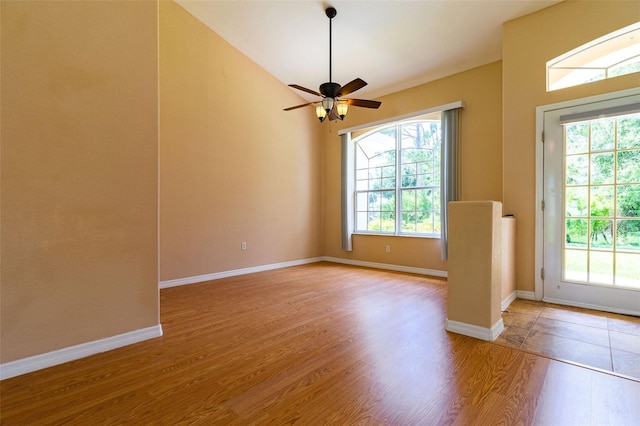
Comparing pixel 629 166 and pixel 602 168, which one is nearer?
pixel 629 166

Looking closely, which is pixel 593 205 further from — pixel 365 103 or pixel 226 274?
pixel 226 274

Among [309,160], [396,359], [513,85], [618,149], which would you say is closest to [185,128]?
[309,160]

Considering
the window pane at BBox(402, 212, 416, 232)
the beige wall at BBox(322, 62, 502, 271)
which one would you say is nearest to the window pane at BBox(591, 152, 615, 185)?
the beige wall at BBox(322, 62, 502, 271)

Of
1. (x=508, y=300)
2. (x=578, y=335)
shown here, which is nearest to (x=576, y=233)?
(x=508, y=300)

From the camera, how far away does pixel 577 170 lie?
10.6 ft

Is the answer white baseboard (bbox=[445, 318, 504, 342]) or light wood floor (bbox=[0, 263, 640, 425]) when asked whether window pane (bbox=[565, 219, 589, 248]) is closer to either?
white baseboard (bbox=[445, 318, 504, 342])

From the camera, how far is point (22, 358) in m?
1.89

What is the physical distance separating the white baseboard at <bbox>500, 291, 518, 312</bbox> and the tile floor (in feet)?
0.17

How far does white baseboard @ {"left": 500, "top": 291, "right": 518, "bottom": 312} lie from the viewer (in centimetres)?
315

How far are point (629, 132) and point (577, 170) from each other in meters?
0.52

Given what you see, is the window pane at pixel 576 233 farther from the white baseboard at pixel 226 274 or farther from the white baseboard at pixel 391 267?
the white baseboard at pixel 226 274

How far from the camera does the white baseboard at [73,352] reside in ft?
6.08

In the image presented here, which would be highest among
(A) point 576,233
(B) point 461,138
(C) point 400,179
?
(B) point 461,138

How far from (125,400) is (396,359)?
165 centimetres
